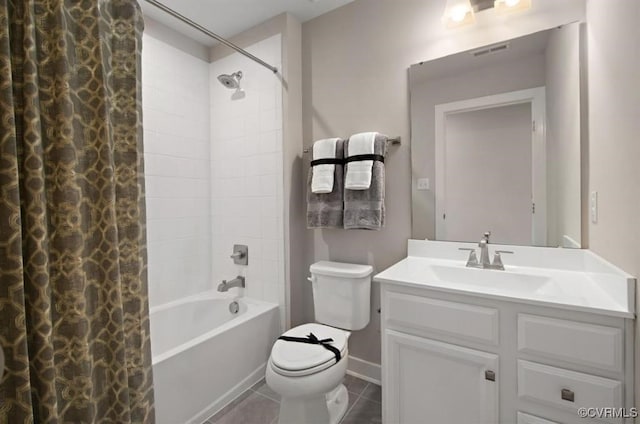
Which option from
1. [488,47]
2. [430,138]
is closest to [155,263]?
[430,138]

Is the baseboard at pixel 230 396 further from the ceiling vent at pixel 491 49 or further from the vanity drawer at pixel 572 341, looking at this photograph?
the ceiling vent at pixel 491 49

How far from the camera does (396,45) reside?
1891 mm

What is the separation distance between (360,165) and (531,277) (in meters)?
1.02

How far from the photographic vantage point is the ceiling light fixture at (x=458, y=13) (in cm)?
161

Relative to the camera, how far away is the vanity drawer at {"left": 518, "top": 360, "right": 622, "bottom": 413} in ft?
3.23

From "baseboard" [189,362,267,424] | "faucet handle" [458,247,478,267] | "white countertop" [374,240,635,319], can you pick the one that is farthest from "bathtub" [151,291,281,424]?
"faucet handle" [458,247,478,267]

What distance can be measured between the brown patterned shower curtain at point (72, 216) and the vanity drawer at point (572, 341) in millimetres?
1372

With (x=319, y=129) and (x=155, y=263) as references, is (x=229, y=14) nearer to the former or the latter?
(x=319, y=129)

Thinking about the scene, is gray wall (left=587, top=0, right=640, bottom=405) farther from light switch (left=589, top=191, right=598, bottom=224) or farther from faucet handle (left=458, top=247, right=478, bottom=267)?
faucet handle (left=458, top=247, right=478, bottom=267)

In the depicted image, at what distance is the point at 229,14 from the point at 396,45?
1.19 meters

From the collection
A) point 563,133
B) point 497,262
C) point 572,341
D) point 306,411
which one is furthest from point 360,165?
point 306,411

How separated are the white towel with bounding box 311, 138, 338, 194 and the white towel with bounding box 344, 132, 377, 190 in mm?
109

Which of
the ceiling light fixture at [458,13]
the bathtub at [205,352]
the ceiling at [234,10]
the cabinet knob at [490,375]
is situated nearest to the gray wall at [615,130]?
the cabinet knob at [490,375]

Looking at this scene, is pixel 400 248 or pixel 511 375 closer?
pixel 511 375
